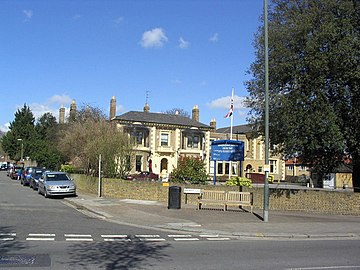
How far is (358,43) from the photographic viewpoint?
729 inches

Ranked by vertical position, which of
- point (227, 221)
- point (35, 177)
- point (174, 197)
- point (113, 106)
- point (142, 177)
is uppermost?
point (113, 106)

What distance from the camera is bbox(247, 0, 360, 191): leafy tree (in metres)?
19.0

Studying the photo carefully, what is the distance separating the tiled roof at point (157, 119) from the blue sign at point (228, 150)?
101 ft

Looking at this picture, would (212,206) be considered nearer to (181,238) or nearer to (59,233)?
(181,238)

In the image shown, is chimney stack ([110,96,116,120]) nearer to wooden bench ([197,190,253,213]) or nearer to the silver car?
the silver car

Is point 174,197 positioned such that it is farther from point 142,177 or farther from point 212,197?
point 142,177

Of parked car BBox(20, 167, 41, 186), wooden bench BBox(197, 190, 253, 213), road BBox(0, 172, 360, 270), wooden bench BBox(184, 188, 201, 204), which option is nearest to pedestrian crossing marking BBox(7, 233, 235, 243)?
road BBox(0, 172, 360, 270)

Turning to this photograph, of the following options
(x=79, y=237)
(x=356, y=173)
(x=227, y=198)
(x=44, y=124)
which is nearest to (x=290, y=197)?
(x=227, y=198)

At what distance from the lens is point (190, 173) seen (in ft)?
83.7

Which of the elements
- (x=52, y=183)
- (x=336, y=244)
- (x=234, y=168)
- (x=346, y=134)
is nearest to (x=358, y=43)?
(x=346, y=134)

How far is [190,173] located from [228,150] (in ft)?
8.85

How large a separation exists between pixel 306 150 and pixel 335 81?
3.62 m

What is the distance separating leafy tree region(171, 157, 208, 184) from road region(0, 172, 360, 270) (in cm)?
1041

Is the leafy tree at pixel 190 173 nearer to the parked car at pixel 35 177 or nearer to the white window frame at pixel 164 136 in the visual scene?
the parked car at pixel 35 177
